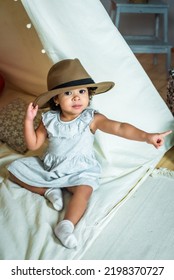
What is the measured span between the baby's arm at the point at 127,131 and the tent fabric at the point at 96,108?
0.12 metres

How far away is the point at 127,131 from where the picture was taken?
3.82 ft

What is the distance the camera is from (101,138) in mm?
1355

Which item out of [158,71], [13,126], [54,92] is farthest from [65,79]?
[158,71]

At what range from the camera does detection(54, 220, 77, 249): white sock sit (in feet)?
3.43

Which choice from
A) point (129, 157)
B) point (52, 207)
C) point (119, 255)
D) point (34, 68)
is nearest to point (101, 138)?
point (129, 157)

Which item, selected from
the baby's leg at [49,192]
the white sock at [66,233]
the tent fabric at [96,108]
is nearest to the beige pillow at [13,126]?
the tent fabric at [96,108]

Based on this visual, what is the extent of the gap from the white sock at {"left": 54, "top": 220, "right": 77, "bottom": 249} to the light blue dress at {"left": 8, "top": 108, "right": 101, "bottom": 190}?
0.18 m

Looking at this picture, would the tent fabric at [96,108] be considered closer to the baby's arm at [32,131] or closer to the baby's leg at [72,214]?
the baby's leg at [72,214]

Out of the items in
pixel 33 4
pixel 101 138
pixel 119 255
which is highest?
pixel 33 4

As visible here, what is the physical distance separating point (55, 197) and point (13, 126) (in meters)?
0.54

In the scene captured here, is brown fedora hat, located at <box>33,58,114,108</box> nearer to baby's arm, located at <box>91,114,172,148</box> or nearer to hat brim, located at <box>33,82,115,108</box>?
hat brim, located at <box>33,82,115,108</box>

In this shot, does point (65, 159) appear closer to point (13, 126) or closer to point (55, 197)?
point (55, 197)
